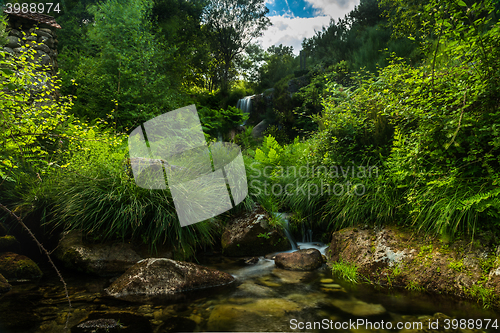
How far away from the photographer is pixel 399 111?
340 centimetres

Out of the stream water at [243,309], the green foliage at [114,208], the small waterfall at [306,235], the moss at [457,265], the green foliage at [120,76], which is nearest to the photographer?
the stream water at [243,309]

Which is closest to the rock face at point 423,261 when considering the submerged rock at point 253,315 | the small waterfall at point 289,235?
the small waterfall at point 289,235

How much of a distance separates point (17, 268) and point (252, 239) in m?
3.13

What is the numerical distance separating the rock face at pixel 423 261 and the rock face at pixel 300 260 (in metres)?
0.28

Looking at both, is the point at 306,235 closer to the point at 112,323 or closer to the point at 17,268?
the point at 112,323

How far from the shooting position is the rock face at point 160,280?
2.92m

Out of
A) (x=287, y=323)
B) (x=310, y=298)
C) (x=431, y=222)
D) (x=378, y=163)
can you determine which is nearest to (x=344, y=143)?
(x=378, y=163)

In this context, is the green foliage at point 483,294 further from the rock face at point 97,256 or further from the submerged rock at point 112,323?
the rock face at point 97,256

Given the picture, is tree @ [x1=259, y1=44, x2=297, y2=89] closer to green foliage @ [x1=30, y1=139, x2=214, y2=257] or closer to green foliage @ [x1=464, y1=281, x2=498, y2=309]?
green foliage @ [x1=30, y1=139, x2=214, y2=257]

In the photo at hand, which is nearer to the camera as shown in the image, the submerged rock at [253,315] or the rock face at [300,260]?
the submerged rock at [253,315]

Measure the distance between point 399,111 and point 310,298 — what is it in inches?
Answer: 96.9

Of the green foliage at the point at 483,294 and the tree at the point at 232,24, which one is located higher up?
the tree at the point at 232,24

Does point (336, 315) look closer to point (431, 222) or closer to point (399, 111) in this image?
point (431, 222)

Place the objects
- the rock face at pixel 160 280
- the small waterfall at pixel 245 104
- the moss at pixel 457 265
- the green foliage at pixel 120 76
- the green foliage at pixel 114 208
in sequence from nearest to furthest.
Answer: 1. the moss at pixel 457 265
2. the rock face at pixel 160 280
3. the green foliage at pixel 114 208
4. the green foliage at pixel 120 76
5. the small waterfall at pixel 245 104
